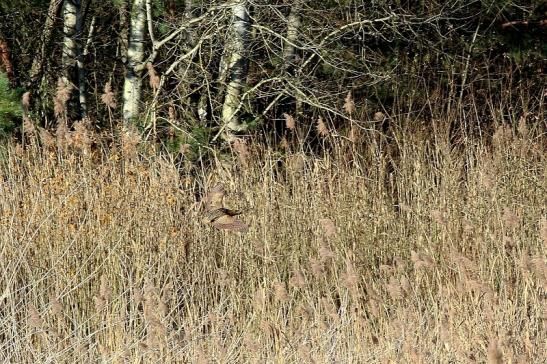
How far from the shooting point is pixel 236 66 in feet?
25.0

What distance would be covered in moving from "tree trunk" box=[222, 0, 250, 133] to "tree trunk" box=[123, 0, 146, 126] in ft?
2.31

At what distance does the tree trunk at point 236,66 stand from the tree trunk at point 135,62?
70 centimetres

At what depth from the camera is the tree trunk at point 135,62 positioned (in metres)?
7.80

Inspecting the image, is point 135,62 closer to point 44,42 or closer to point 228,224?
point 44,42

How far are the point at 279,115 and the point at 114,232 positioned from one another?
4795 millimetres

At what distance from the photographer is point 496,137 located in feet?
17.5

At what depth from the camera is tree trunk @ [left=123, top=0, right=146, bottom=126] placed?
25.6ft

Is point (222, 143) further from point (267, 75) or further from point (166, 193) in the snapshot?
point (166, 193)

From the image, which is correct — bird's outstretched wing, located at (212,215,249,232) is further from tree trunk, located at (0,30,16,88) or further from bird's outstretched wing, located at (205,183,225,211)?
tree trunk, located at (0,30,16,88)

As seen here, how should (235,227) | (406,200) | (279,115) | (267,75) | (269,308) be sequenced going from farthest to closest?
1. (279,115)
2. (267,75)
3. (406,200)
4. (269,308)
5. (235,227)

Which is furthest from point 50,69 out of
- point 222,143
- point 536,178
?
point 536,178

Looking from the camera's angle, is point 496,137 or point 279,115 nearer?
point 496,137

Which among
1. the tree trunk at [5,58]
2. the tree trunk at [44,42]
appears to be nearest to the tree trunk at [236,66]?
the tree trunk at [44,42]

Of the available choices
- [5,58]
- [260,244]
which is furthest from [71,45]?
[260,244]
